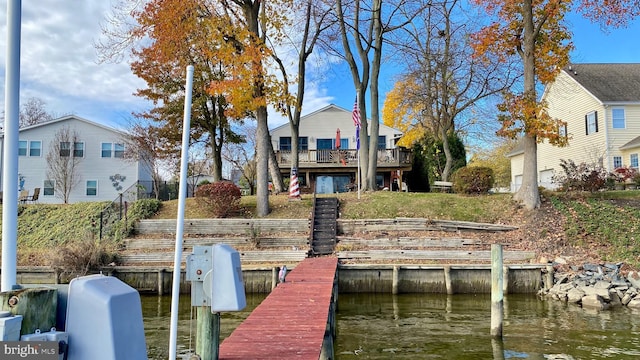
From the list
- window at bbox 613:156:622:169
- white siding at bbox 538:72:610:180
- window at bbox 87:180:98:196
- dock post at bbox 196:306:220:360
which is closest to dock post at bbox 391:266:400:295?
dock post at bbox 196:306:220:360

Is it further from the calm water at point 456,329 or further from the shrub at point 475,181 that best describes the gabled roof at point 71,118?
the shrub at point 475,181

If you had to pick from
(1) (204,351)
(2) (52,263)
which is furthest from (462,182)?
(1) (204,351)

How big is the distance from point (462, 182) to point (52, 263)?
15.2m

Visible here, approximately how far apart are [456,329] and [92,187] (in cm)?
2709

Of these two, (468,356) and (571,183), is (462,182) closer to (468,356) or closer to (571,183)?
(571,183)

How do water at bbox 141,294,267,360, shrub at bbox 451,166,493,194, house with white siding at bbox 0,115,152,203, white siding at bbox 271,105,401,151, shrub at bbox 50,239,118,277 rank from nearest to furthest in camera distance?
1. water at bbox 141,294,267,360
2. shrub at bbox 50,239,118,277
3. shrub at bbox 451,166,493,194
4. house with white siding at bbox 0,115,152,203
5. white siding at bbox 271,105,401,151

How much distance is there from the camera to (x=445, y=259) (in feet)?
42.4

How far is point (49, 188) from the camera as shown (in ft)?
91.6

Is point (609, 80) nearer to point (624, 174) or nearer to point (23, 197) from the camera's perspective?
point (624, 174)

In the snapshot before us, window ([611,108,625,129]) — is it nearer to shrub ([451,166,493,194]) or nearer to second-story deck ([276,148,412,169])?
second-story deck ([276,148,412,169])

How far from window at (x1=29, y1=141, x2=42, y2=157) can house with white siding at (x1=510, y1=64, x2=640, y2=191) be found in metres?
31.0

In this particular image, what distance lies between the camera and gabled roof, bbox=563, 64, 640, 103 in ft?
83.9

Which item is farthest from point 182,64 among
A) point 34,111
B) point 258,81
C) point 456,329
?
point 34,111

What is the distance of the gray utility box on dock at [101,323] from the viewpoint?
1.46 meters
